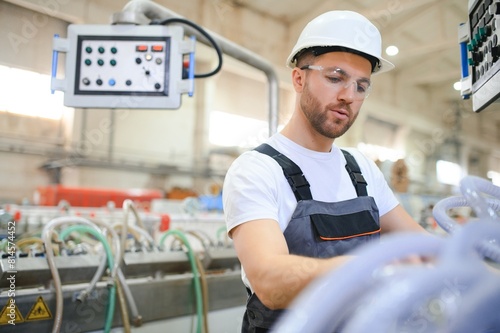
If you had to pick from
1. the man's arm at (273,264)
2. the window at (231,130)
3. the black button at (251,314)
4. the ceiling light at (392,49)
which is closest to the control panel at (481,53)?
the man's arm at (273,264)

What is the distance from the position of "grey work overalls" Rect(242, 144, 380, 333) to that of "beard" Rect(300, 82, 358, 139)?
14 centimetres

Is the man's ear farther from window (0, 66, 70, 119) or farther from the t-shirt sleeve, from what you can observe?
window (0, 66, 70, 119)

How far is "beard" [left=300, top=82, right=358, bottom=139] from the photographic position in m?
1.05

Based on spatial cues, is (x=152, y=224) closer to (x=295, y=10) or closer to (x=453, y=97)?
(x=295, y=10)

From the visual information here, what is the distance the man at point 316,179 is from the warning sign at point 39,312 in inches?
29.7

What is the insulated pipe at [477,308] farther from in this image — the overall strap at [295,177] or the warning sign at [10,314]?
the warning sign at [10,314]

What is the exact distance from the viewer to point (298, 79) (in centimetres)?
114

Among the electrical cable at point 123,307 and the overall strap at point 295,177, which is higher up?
the overall strap at point 295,177

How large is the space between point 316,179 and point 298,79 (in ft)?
1.01

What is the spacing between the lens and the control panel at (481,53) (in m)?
0.90

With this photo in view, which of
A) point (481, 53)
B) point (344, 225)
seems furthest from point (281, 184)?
point (481, 53)

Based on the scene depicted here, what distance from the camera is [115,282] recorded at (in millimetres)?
1448

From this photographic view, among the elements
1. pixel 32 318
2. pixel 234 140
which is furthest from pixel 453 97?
pixel 32 318

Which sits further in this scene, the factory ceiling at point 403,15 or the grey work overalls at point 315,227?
the factory ceiling at point 403,15
